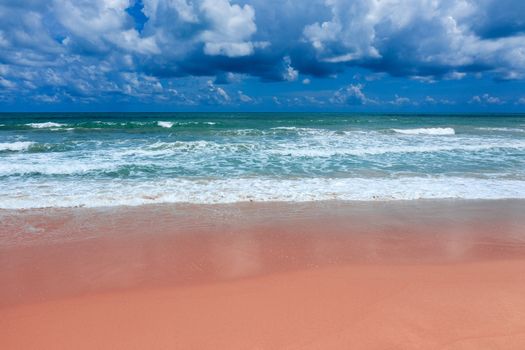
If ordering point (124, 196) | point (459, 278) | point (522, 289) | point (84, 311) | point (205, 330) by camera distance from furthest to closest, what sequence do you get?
point (124, 196), point (459, 278), point (522, 289), point (84, 311), point (205, 330)

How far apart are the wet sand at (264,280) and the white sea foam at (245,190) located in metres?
0.99

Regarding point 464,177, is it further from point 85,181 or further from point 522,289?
point 85,181

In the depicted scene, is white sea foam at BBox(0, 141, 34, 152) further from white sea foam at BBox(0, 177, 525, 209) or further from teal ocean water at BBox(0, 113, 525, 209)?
white sea foam at BBox(0, 177, 525, 209)

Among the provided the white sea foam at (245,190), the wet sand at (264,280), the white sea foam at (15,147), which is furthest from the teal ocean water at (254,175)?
the white sea foam at (15,147)

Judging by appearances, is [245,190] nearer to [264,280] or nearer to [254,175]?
[254,175]

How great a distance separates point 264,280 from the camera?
12.8ft

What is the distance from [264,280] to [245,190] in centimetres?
447

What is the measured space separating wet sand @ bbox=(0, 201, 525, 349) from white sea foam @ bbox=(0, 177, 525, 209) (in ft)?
3.24

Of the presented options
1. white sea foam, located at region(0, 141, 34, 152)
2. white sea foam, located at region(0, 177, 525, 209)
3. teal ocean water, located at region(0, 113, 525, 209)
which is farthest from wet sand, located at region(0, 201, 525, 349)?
white sea foam, located at region(0, 141, 34, 152)

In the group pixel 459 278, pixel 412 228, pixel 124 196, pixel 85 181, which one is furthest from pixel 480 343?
pixel 85 181

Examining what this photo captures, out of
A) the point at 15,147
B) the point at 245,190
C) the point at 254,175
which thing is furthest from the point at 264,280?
the point at 15,147

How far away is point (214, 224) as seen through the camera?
595cm

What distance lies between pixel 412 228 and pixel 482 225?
1.28m

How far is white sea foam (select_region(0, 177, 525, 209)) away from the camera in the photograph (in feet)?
24.7
